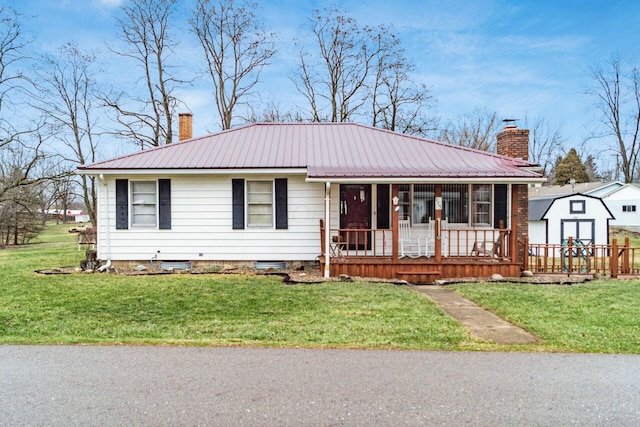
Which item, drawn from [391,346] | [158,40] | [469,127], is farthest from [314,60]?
[391,346]

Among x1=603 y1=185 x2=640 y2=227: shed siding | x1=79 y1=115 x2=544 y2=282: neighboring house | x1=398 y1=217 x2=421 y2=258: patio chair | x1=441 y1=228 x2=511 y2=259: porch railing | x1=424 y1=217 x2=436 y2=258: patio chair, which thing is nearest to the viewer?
x1=441 y1=228 x2=511 y2=259: porch railing

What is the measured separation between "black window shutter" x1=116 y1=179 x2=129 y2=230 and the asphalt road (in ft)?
22.6

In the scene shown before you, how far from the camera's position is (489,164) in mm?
11055

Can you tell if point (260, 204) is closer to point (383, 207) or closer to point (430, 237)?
point (383, 207)

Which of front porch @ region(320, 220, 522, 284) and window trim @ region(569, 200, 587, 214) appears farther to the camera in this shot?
window trim @ region(569, 200, 587, 214)

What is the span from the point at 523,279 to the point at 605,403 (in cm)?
699

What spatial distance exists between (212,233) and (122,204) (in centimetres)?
252

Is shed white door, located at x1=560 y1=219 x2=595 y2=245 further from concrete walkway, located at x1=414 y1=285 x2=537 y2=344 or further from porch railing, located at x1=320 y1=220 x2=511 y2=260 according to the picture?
concrete walkway, located at x1=414 y1=285 x2=537 y2=344

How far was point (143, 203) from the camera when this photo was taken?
1144 centimetres

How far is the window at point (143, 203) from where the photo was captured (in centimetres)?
1141

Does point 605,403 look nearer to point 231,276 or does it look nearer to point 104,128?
point 231,276

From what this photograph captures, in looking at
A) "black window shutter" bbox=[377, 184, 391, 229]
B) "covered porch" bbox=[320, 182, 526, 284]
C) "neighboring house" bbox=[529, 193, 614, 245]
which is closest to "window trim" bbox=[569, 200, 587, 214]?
"neighboring house" bbox=[529, 193, 614, 245]

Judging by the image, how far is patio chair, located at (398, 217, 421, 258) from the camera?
11.1 m

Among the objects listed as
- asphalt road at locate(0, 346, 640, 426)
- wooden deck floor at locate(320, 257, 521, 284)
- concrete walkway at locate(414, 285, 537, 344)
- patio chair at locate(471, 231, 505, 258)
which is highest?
patio chair at locate(471, 231, 505, 258)
